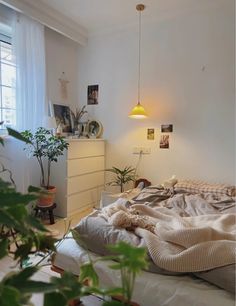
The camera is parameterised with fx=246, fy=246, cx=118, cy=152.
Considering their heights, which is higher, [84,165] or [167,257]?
[84,165]

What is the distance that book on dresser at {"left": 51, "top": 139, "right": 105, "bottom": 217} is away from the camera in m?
3.20

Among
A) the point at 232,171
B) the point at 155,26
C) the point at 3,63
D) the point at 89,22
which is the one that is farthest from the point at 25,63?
the point at 232,171

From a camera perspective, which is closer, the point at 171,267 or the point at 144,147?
the point at 171,267

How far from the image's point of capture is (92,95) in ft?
13.0

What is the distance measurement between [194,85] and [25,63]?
2187mm

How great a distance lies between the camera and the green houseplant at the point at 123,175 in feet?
11.7

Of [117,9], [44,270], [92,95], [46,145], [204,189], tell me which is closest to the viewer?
[44,270]

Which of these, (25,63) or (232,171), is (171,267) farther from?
(25,63)

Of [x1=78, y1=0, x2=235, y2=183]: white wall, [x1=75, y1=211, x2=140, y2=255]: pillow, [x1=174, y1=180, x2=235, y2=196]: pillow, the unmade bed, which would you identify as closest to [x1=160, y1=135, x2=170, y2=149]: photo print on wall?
[x1=78, y1=0, x2=235, y2=183]: white wall

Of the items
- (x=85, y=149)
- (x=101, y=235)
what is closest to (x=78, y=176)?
(x=85, y=149)

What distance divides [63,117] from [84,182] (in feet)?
3.62

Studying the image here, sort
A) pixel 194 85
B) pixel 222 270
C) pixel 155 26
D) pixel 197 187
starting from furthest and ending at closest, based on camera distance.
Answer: pixel 155 26, pixel 194 85, pixel 197 187, pixel 222 270

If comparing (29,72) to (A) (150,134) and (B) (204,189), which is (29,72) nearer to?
(A) (150,134)

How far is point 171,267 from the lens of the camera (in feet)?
3.86
